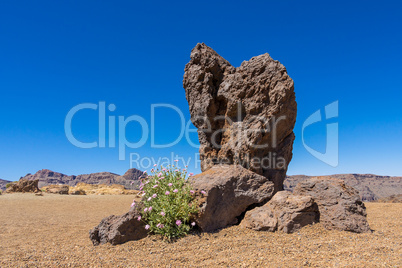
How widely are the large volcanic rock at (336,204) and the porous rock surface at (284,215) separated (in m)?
0.37

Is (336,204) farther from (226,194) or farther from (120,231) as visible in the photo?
(120,231)

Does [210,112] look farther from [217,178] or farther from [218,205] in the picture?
[218,205]

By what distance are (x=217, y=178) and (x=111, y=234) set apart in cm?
310

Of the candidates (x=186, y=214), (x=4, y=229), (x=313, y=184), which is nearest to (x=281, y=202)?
(x=313, y=184)

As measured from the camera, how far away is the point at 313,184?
7703 millimetres

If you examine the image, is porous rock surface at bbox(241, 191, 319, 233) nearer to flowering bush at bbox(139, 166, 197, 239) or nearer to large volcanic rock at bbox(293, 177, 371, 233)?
large volcanic rock at bbox(293, 177, 371, 233)

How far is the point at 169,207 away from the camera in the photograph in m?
6.31

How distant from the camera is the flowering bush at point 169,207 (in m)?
6.21

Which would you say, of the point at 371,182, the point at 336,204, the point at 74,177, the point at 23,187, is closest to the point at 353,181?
the point at 371,182

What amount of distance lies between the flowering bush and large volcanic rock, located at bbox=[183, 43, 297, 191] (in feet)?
8.02

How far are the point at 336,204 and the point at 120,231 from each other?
19.2ft

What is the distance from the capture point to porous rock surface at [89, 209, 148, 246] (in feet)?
20.8

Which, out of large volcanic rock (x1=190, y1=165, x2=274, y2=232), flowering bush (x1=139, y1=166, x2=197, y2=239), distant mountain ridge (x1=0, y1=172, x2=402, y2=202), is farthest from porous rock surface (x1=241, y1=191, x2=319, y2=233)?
distant mountain ridge (x1=0, y1=172, x2=402, y2=202)

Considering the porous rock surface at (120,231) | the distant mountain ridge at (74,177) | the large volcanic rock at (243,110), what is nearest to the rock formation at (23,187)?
the porous rock surface at (120,231)
